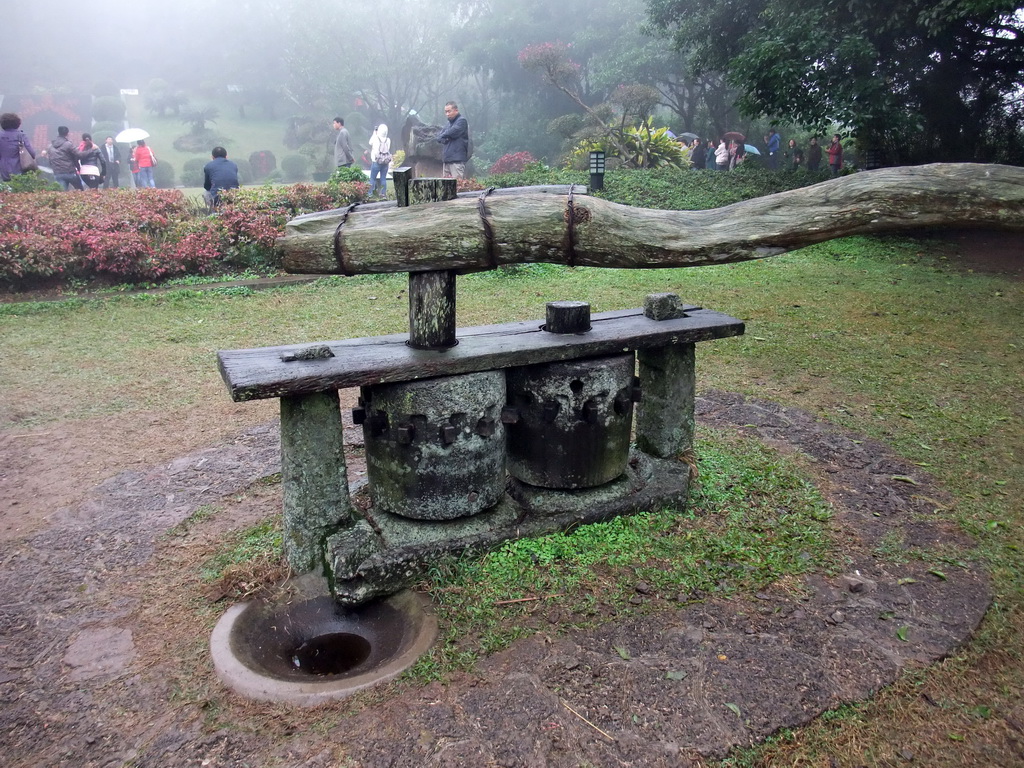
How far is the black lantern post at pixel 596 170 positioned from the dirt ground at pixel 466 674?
426 inches

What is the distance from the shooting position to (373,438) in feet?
11.0

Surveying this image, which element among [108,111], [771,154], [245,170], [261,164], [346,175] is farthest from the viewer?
[108,111]

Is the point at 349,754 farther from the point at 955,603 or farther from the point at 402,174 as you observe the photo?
the point at 955,603

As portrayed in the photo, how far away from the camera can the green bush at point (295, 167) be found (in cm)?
3116

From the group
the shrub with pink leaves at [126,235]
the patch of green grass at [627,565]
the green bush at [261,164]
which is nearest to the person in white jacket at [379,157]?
the shrub with pink leaves at [126,235]

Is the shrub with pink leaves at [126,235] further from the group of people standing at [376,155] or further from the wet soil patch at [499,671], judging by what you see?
the wet soil patch at [499,671]

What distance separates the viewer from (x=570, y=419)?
3566 millimetres

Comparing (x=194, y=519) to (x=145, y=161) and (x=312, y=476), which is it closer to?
(x=312, y=476)

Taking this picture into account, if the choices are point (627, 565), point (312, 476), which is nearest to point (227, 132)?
point (312, 476)

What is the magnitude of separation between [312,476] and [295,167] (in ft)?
101

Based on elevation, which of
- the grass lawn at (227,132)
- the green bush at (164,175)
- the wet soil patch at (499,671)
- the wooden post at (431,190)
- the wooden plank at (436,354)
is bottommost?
the wet soil patch at (499,671)

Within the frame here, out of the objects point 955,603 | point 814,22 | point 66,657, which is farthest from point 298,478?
point 814,22

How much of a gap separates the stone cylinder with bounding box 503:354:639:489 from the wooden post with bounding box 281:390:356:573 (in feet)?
2.72

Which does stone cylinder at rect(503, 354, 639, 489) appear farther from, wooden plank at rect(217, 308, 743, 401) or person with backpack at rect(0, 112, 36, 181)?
person with backpack at rect(0, 112, 36, 181)
